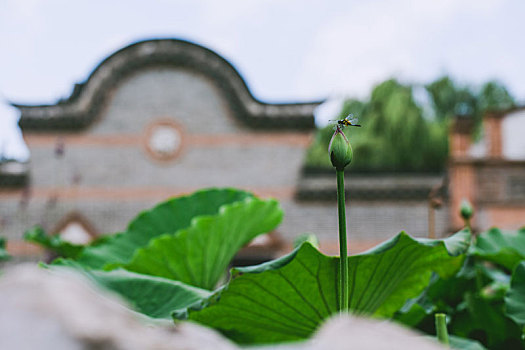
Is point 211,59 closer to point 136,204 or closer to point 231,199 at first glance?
point 136,204

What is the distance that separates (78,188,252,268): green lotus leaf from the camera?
1426 mm

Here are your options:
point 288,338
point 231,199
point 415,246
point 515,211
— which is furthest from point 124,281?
point 515,211

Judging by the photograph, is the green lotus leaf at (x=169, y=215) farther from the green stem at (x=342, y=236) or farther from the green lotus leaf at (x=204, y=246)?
the green stem at (x=342, y=236)

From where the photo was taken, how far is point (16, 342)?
18 cm

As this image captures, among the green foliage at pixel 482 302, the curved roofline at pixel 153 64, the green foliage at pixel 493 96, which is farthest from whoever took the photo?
the green foliage at pixel 493 96

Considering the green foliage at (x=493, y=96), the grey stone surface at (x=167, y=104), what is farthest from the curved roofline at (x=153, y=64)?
the green foliage at (x=493, y=96)

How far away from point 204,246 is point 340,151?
0.66 metres

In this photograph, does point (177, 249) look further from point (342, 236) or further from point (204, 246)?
point (342, 236)

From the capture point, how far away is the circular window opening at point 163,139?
823cm

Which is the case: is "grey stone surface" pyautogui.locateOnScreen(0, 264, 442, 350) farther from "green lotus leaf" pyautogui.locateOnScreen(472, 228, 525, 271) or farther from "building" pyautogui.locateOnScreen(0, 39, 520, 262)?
"building" pyautogui.locateOnScreen(0, 39, 520, 262)

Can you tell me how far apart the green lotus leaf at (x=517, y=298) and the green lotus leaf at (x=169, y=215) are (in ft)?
2.26

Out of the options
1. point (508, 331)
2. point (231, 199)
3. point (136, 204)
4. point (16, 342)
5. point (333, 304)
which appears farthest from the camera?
point (136, 204)

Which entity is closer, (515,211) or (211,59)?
(515,211)

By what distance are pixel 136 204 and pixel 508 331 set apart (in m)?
7.42
